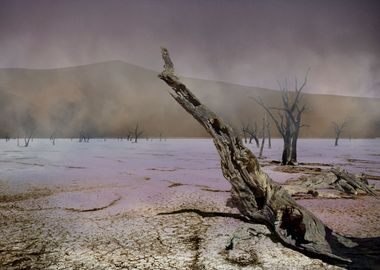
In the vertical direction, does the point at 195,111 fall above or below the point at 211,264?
above

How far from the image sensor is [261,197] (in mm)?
3529

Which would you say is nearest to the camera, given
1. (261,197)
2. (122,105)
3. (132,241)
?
(132,241)

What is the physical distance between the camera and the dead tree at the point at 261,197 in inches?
117

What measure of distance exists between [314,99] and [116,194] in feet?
282

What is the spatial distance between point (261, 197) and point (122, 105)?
246 ft

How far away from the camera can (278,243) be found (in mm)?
3104

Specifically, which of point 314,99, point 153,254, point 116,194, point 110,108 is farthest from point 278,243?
point 314,99

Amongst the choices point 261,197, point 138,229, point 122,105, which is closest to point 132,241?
point 138,229

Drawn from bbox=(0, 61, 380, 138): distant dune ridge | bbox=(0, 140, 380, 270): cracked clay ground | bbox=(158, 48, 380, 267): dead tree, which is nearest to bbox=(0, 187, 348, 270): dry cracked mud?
bbox=(0, 140, 380, 270): cracked clay ground

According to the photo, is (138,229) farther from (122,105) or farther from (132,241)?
(122,105)

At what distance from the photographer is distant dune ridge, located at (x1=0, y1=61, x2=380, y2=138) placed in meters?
63.8

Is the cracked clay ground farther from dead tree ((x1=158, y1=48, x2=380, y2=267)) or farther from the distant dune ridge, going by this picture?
the distant dune ridge

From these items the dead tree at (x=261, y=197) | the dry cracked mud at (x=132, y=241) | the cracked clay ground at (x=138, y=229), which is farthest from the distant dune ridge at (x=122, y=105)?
the dead tree at (x=261, y=197)

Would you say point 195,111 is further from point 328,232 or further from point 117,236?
point 328,232
